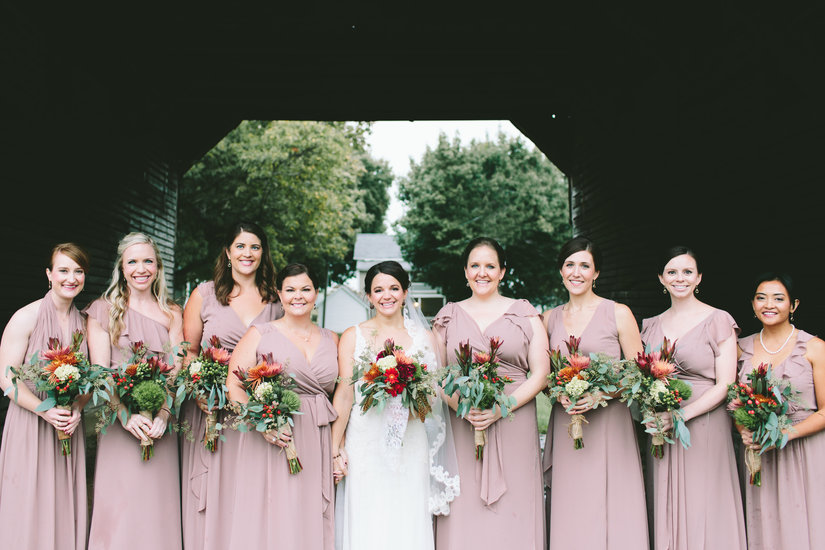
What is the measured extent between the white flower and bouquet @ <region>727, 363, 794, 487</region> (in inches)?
173

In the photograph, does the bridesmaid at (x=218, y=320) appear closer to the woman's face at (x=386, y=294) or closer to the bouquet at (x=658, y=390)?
the woman's face at (x=386, y=294)

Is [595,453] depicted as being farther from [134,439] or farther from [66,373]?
[66,373]

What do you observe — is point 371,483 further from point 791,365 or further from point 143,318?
point 791,365

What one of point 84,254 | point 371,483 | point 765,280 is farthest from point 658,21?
point 84,254

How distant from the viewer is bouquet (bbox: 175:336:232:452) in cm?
376

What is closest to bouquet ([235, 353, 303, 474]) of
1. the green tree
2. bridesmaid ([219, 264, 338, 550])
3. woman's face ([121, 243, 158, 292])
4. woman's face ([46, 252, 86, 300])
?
bridesmaid ([219, 264, 338, 550])

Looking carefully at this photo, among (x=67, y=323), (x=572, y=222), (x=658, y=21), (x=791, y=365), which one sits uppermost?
(x=658, y=21)

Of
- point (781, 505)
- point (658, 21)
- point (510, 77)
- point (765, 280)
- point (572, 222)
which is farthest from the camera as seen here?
point (572, 222)

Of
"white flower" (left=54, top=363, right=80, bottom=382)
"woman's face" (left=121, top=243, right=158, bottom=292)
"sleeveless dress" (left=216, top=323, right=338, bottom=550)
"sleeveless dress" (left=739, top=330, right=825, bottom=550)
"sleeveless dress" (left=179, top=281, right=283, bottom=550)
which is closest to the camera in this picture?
"white flower" (left=54, top=363, right=80, bottom=382)

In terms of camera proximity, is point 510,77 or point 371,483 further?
point 510,77

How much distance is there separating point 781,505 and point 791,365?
3.12 ft

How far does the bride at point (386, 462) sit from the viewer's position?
12.7 feet

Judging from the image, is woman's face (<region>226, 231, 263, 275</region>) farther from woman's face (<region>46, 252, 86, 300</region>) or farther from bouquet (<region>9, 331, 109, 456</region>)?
bouquet (<region>9, 331, 109, 456</region>)

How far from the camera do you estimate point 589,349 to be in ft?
13.3
